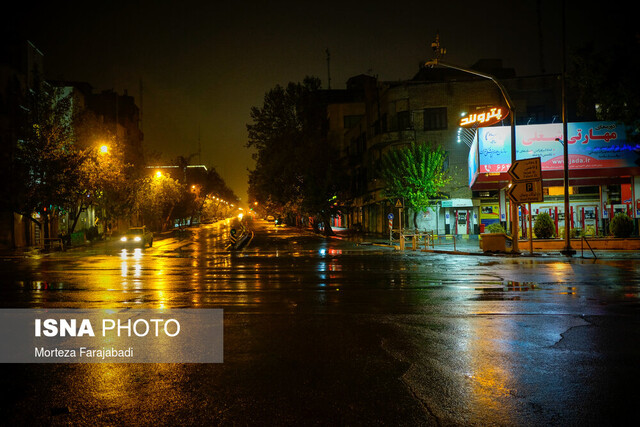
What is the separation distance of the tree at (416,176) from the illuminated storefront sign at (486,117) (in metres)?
5.70

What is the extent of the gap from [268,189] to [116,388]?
55804 mm

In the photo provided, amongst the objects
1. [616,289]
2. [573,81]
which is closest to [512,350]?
[616,289]

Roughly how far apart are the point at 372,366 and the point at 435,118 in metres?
42.0

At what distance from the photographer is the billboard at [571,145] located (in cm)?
2934

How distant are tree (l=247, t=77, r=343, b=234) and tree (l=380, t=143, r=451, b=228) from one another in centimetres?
1376

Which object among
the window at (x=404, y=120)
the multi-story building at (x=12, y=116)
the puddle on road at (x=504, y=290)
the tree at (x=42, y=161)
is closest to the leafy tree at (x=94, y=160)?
the tree at (x=42, y=161)

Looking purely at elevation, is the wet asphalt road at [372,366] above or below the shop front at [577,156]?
below

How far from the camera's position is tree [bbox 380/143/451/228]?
39.6 m

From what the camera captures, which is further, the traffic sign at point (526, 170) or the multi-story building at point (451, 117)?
the multi-story building at point (451, 117)

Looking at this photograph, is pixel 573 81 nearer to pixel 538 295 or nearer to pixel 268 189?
pixel 538 295

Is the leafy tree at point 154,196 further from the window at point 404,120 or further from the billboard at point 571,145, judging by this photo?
the billboard at point 571,145

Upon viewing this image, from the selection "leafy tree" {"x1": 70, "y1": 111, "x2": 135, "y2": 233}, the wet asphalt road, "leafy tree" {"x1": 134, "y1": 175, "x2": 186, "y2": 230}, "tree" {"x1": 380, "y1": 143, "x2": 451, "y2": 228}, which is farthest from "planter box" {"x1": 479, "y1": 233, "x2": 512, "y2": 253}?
"leafy tree" {"x1": 134, "y1": 175, "x2": 186, "y2": 230}

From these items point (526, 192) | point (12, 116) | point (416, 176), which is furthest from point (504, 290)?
point (12, 116)

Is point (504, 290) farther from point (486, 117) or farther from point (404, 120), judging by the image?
point (404, 120)
